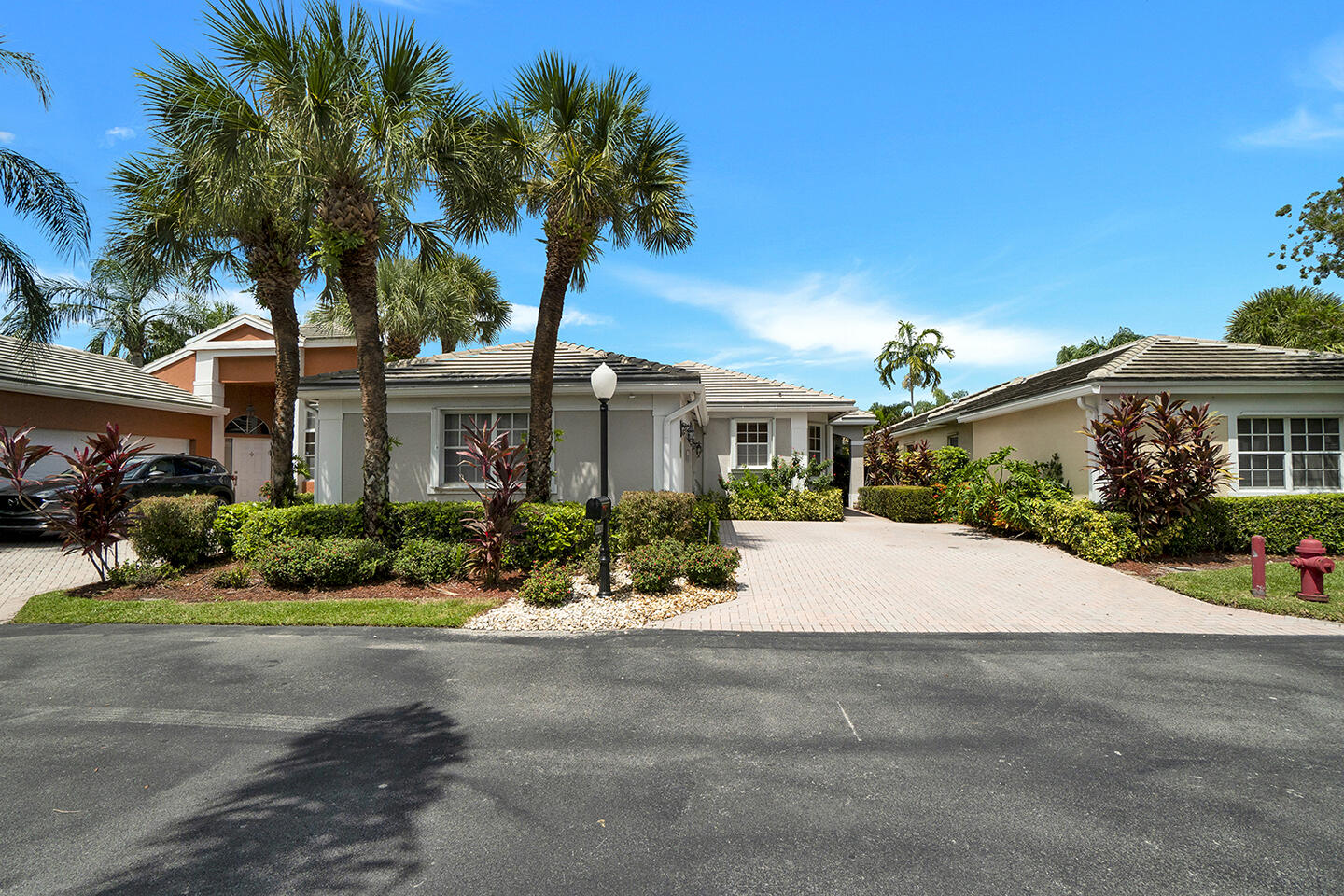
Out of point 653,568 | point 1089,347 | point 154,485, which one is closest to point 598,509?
point 653,568

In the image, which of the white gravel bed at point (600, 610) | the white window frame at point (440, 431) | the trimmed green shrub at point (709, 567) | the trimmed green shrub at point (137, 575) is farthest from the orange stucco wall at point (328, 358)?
the trimmed green shrub at point (709, 567)

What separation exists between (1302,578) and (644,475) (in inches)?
389

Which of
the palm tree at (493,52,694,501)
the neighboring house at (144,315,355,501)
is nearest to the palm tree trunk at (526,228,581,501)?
the palm tree at (493,52,694,501)

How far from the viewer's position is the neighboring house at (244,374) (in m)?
22.3

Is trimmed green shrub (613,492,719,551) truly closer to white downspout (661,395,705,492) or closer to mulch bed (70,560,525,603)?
white downspout (661,395,705,492)

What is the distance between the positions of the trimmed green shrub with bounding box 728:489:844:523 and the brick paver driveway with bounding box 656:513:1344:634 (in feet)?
16.6

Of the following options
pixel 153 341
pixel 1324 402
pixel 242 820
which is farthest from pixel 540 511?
pixel 153 341

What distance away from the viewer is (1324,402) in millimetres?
13148

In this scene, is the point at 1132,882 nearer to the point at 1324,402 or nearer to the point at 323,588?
the point at 323,588

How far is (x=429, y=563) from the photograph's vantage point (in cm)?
958

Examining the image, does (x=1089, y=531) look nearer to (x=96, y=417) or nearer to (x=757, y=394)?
(x=757, y=394)

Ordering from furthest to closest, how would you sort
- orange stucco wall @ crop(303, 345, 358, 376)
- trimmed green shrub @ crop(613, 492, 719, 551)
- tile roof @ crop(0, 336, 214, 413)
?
orange stucco wall @ crop(303, 345, 358, 376) → tile roof @ crop(0, 336, 214, 413) → trimmed green shrub @ crop(613, 492, 719, 551)

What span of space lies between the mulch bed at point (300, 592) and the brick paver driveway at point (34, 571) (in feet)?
2.52

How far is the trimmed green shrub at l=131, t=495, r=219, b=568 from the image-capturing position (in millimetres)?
10359
